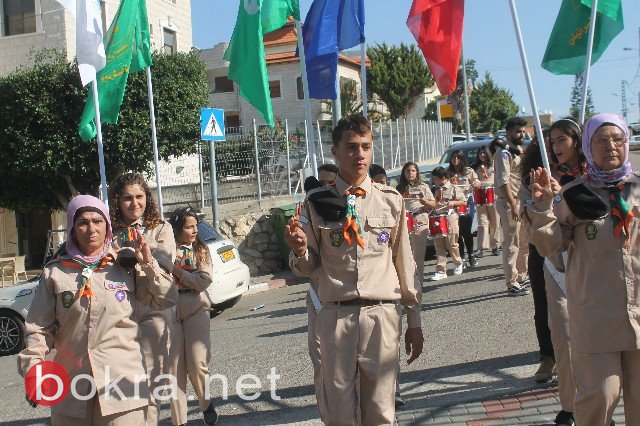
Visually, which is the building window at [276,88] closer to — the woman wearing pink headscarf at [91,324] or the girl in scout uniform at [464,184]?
the girl in scout uniform at [464,184]

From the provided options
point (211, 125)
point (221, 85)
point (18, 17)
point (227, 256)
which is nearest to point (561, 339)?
point (227, 256)

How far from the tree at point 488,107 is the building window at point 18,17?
40.8 m

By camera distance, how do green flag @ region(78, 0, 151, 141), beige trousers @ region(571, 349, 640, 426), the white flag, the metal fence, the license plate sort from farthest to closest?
the metal fence < the license plate < green flag @ region(78, 0, 151, 141) < the white flag < beige trousers @ region(571, 349, 640, 426)

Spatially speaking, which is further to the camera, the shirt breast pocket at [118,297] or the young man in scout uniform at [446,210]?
the young man in scout uniform at [446,210]

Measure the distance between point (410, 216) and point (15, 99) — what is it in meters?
15.6

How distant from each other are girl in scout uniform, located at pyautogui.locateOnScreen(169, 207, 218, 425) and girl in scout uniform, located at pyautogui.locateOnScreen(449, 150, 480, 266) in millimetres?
7848

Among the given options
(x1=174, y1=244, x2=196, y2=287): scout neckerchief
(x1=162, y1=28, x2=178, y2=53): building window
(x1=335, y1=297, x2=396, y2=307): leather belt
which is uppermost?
(x1=162, y1=28, x2=178, y2=53): building window

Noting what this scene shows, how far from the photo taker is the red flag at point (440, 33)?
7.81 meters

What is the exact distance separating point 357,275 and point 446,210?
28.0ft

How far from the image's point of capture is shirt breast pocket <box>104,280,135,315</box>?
4.70 meters

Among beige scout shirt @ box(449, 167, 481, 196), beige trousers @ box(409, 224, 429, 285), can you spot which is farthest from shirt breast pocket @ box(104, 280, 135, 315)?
beige scout shirt @ box(449, 167, 481, 196)

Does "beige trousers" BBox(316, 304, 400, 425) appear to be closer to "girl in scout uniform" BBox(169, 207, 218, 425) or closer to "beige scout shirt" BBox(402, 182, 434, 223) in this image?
"girl in scout uniform" BBox(169, 207, 218, 425)

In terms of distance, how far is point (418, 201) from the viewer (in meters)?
11.2

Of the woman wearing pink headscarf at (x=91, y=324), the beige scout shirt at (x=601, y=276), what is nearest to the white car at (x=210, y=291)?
the woman wearing pink headscarf at (x=91, y=324)
